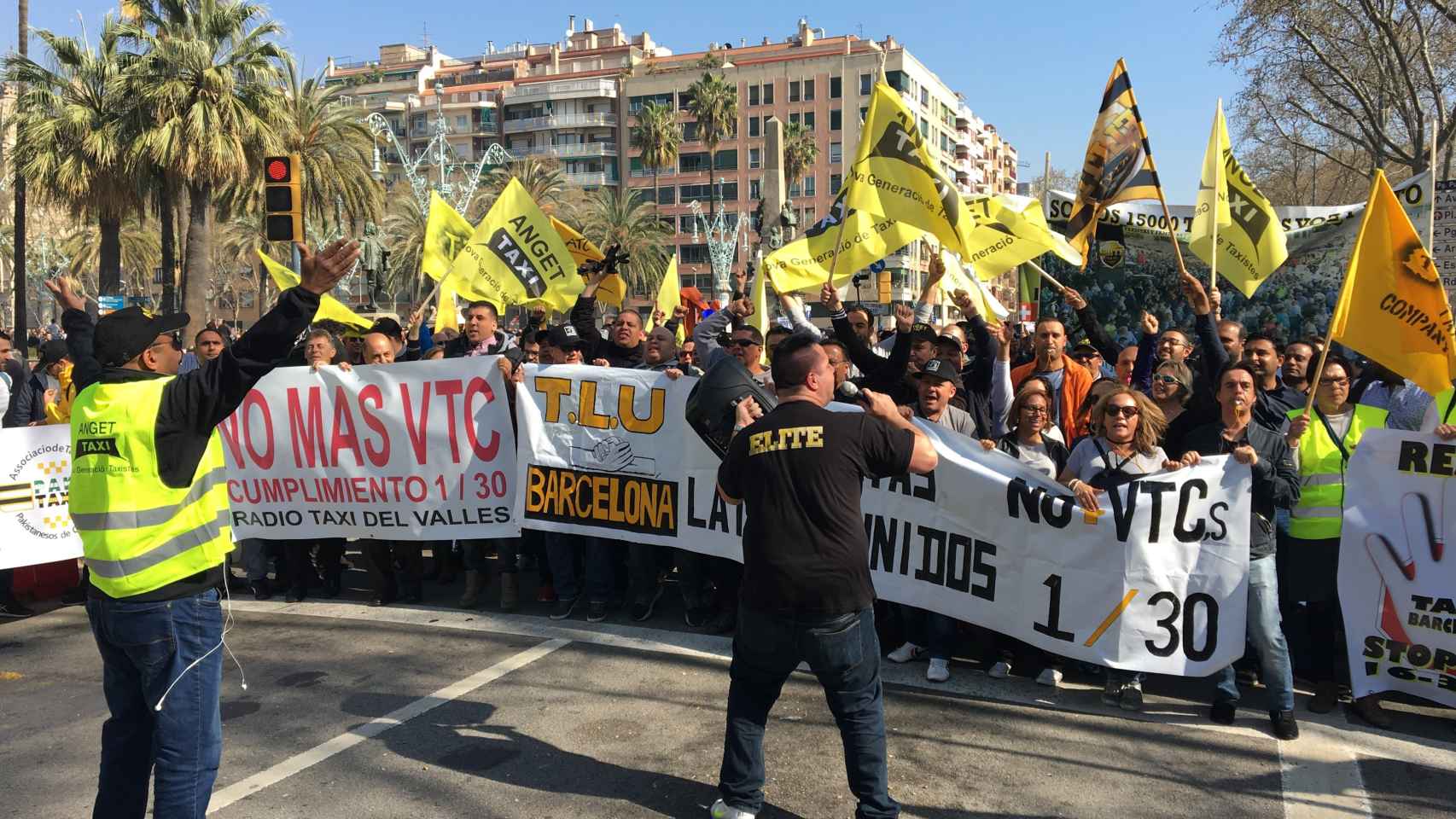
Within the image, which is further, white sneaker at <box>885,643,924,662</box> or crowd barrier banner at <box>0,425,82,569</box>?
crowd barrier banner at <box>0,425,82,569</box>

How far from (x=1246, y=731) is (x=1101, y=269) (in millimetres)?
11697

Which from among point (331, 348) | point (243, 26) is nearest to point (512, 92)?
point (243, 26)

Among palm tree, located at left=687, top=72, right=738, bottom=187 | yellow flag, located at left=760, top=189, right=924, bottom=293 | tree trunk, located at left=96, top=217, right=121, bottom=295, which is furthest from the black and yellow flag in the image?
palm tree, located at left=687, top=72, right=738, bottom=187

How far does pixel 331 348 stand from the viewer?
26.6ft

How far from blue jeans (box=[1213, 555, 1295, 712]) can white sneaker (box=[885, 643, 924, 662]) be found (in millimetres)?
1656

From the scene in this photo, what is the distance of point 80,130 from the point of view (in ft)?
84.2

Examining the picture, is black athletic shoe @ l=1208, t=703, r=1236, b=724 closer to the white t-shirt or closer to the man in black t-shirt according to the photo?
the white t-shirt

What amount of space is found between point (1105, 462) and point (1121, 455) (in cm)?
8

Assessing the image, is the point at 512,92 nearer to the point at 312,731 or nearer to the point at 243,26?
the point at 243,26

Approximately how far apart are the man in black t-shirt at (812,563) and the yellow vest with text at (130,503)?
76.2 inches

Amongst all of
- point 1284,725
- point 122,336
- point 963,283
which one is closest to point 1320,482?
point 1284,725

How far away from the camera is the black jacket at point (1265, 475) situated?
5391 mm

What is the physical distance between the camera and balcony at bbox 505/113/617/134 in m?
94.5

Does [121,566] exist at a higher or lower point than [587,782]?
higher
